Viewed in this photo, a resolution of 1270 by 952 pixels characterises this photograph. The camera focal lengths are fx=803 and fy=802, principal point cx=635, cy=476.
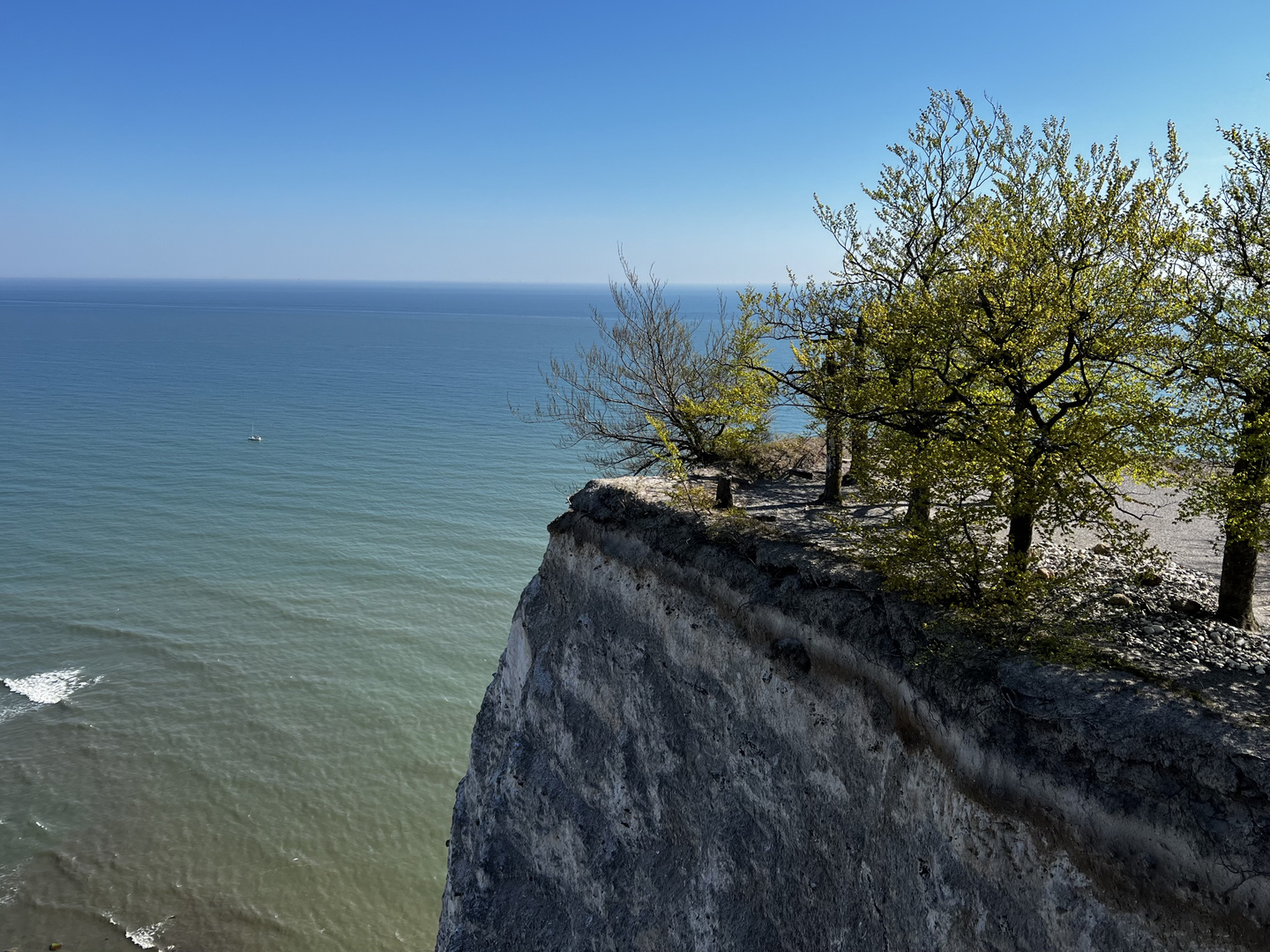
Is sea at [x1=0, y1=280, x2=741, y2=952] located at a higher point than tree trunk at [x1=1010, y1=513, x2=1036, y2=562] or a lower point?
lower

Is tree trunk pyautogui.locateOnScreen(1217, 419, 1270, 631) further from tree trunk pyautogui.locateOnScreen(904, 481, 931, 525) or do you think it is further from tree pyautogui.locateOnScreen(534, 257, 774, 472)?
tree pyautogui.locateOnScreen(534, 257, 774, 472)

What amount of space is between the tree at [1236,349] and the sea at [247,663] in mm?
23078

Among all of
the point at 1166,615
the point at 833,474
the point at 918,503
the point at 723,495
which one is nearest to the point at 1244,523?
the point at 1166,615

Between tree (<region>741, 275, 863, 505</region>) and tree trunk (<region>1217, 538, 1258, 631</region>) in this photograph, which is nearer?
tree trunk (<region>1217, 538, 1258, 631</region>)

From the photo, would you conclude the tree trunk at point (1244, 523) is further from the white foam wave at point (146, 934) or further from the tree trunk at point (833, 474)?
the white foam wave at point (146, 934)

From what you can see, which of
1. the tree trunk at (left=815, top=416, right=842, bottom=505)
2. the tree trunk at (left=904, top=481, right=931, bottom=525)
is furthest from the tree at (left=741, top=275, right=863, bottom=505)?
the tree trunk at (left=904, top=481, right=931, bottom=525)

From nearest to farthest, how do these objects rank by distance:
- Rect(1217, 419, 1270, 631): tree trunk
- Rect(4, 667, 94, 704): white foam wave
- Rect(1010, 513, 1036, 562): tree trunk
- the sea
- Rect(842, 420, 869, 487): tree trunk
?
Rect(1217, 419, 1270, 631): tree trunk
Rect(1010, 513, 1036, 562): tree trunk
Rect(842, 420, 869, 487): tree trunk
the sea
Rect(4, 667, 94, 704): white foam wave

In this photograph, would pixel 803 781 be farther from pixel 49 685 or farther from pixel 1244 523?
pixel 49 685

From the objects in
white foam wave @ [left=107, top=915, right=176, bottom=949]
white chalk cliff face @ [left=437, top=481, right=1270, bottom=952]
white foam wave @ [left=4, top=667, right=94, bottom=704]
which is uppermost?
white chalk cliff face @ [left=437, top=481, right=1270, bottom=952]

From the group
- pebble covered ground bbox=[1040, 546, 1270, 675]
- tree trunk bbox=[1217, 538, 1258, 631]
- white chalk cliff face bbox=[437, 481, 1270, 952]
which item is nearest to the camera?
white chalk cliff face bbox=[437, 481, 1270, 952]

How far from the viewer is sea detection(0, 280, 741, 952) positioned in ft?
80.4

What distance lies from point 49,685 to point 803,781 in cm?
3358

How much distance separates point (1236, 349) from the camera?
11.5 meters

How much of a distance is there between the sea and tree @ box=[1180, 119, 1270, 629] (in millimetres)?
23078
